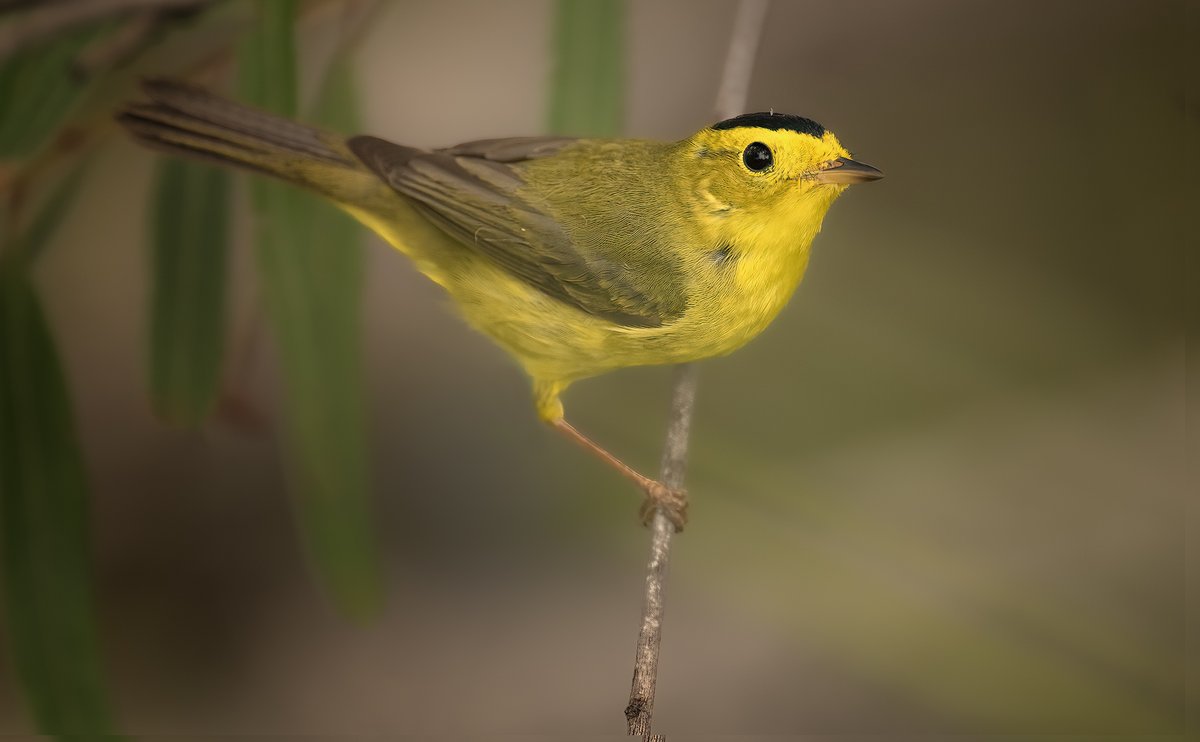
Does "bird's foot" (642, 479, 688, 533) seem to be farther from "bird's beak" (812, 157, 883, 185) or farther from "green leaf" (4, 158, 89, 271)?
"green leaf" (4, 158, 89, 271)

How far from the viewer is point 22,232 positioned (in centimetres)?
264

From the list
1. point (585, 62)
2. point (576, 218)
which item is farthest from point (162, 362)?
point (585, 62)

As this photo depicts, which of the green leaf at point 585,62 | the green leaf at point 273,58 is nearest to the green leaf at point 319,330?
the green leaf at point 273,58

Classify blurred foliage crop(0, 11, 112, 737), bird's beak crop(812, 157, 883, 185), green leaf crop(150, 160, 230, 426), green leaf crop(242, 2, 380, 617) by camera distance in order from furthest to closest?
green leaf crop(150, 160, 230, 426) → blurred foliage crop(0, 11, 112, 737) → green leaf crop(242, 2, 380, 617) → bird's beak crop(812, 157, 883, 185)

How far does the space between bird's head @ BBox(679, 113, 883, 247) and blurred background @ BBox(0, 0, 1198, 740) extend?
1.50 meters

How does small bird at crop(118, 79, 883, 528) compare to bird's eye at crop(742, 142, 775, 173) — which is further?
small bird at crop(118, 79, 883, 528)

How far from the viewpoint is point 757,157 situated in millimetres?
2246

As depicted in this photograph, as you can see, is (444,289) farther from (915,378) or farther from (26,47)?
(915,378)

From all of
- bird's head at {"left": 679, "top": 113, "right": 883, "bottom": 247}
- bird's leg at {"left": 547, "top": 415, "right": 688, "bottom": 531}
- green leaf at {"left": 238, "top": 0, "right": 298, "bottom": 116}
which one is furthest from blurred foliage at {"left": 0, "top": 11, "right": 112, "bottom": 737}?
bird's head at {"left": 679, "top": 113, "right": 883, "bottom": 247}

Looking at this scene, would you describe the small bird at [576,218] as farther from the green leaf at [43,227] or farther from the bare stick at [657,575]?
the green leaf at [43,227]

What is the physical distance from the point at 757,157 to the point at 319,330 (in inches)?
40.1

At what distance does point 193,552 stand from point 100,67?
2.26 metres

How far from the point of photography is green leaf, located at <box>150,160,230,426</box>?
2.57 m

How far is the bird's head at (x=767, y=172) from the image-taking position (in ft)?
6.98
